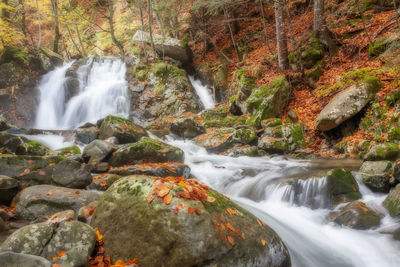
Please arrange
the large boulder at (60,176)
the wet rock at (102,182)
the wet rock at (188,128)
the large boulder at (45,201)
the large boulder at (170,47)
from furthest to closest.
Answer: the large boulder at (170,47) < the wet rock at (188,128) < the wet rock at (102,182) < the large boulder at (60,176) < the large boulder at (45,201)

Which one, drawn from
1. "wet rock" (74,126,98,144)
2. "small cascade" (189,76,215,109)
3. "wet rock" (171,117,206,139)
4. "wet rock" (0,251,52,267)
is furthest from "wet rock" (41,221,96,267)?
"small cascade" (189,76,215,109)

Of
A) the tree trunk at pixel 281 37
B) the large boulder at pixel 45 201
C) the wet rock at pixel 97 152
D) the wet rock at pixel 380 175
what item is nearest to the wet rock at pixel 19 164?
the large boulder at pixel 45 201

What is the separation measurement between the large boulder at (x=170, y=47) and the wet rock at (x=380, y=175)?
47.0 feet

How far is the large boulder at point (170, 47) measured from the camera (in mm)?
17953

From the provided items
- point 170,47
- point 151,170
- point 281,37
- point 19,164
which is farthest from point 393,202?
point 170,47

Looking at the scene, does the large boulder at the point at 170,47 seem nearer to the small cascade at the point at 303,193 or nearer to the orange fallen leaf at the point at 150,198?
the small cascade at the point at 303,193

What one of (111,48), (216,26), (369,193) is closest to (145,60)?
(216,26)

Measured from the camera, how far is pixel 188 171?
7.46 meters

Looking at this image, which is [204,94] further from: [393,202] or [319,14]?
[393,202]

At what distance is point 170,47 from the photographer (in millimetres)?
18141

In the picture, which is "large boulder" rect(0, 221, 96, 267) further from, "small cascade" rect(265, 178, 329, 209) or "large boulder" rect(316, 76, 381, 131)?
"large boulder" rect(316, 76, 381, 131)

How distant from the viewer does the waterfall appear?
1556cm

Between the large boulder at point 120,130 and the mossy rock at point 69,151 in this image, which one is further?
the large boulder at point 120,130

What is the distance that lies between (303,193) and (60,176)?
202 inches
